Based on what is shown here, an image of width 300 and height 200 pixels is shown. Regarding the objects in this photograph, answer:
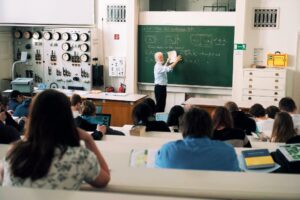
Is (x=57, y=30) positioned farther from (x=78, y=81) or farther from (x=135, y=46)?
(x=135, y=46)

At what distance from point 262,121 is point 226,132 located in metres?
1.37

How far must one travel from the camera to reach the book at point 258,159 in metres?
2.55

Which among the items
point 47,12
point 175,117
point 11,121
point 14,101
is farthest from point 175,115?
point 47,12

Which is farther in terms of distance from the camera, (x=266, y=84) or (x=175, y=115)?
(x=266, y=84)

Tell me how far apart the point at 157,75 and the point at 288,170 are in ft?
20.9

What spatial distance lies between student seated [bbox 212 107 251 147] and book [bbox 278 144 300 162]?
1160 millimetres

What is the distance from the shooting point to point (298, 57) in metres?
8.59

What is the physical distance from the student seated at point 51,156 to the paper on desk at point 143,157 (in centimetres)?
55

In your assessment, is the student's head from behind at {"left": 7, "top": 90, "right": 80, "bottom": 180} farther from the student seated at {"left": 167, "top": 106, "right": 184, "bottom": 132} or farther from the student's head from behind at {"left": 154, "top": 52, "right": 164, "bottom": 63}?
the student's head from behind at {"left": 154, "top": 52, "right": 164, "bottom": 63}

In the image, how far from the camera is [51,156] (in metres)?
2.00

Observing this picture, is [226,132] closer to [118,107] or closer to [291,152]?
[291,152]

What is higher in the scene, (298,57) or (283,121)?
(298,57)

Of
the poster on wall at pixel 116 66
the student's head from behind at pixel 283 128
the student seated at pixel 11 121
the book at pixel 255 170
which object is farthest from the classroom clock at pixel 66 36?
the book at pixel 255 170

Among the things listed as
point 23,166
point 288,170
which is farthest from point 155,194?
point 288,170
